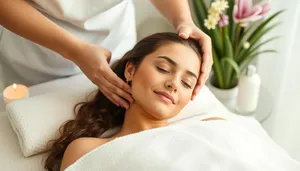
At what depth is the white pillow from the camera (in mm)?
1339

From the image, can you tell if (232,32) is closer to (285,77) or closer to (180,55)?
(285,77)

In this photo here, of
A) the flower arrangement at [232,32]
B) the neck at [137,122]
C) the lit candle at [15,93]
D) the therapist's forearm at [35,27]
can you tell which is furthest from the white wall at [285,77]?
the lit candle at [15,93]

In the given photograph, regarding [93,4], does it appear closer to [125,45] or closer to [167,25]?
[125,45]

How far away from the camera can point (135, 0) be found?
199cm

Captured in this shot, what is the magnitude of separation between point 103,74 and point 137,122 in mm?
168

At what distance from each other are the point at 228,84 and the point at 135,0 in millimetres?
524

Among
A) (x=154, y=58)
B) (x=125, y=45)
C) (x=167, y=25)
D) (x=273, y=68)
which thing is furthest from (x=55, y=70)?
(x=273, y=68)

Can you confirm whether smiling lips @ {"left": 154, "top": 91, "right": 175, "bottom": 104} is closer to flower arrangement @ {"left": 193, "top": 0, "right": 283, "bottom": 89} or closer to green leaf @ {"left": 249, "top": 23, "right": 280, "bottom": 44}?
flower arrangement @ {"left": 193, "top": 0, "right": 283, "bottom": 89}

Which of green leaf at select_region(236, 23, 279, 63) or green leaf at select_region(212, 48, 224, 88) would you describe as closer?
green leaf at select_region(236, 23, 279, 63)

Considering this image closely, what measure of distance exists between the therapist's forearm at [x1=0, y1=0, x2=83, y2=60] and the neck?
0.79ft

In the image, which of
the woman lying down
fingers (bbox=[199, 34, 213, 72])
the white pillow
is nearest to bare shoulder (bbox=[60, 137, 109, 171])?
the woman lying down

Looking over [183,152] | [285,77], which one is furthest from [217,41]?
[183,152]

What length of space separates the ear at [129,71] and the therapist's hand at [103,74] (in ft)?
0.13

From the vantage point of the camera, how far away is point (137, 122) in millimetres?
1336
